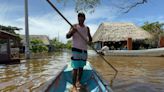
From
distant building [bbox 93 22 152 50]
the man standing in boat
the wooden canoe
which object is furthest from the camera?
distant building [bbox 93 22 152 50]

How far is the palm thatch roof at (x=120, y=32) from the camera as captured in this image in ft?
131

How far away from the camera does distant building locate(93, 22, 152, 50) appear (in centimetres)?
3994

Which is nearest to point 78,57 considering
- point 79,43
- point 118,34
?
point 79,43

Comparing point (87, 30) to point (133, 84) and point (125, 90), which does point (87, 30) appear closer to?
point (125, 90)

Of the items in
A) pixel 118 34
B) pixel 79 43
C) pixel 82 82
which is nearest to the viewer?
pixel 79 43

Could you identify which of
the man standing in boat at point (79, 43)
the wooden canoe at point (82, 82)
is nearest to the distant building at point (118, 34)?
the wooden canoe at point (82, 82)

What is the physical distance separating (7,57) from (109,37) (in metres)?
20.4

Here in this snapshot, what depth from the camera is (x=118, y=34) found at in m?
41.1

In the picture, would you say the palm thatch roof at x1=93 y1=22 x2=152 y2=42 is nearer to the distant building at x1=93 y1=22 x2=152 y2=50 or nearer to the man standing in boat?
the distant building at x1=93 y1=22 x2=152 y2=50

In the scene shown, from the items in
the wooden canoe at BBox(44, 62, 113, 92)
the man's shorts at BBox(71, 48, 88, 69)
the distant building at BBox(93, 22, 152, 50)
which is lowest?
the wooden canoe at BBox(44, 62, 113, 92)

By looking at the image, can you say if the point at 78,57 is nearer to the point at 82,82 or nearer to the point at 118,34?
the point at 82,82

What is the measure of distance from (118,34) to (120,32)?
78 centimetres

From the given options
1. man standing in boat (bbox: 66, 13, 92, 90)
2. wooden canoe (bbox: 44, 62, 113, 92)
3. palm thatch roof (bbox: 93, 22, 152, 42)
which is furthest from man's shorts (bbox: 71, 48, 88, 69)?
palm thatch roof (bbox: 93, 22, 152, 42)

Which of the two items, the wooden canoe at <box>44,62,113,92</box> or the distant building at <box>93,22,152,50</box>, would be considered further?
the distant building at <box>93,22,152,50</box>
